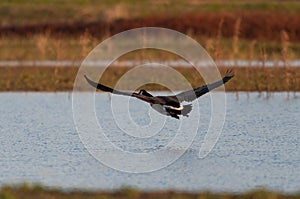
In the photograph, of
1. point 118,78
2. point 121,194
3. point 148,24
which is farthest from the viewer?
point 148,24

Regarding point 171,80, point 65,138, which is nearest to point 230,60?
point 171,80

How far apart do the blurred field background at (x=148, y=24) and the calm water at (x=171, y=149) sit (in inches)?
100

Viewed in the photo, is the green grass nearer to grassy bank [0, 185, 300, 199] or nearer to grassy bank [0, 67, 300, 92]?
grassy bank [0, 67, 300, 92]

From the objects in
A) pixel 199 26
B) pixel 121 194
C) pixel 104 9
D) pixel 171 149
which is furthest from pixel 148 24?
pixel 121 194

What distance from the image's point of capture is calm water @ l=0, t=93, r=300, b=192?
37.2ft

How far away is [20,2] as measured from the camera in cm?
4275

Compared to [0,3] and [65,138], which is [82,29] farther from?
[65,138]

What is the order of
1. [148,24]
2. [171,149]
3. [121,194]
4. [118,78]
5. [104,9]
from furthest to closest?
1. [104,9]
2. [148,24]
3. [118,78]
4. [171,149]
5. [121,194]

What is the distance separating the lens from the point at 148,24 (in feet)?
112

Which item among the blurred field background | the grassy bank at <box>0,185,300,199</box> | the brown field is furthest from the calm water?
the brown field

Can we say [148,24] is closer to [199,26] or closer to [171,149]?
[199,26]

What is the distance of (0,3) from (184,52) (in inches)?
610

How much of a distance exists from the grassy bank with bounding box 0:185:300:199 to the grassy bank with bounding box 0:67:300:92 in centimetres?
1048

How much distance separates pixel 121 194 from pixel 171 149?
12.9 ft
